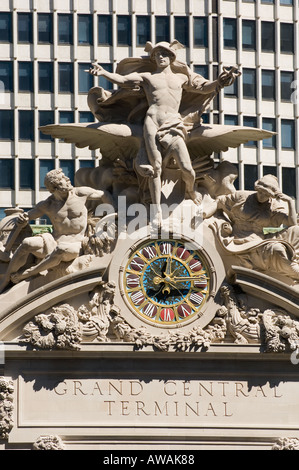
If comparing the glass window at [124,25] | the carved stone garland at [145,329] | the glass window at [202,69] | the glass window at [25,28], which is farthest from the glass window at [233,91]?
the carved stone garland at [145,329]

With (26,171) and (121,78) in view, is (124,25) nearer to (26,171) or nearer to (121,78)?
(26,171)

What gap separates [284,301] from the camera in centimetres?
5525

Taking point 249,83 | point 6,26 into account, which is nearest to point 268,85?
point 249,83

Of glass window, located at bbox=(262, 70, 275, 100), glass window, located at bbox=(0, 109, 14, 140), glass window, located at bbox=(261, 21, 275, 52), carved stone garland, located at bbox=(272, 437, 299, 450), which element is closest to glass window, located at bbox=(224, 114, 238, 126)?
glass window, located at bbox=(262, 70, 275, 100)

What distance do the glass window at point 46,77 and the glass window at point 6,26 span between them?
1680mm

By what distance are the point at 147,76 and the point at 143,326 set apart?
6720mm

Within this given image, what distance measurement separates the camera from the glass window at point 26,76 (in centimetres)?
8281

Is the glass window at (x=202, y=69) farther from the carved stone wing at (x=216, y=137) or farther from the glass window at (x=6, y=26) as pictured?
the carved stone wing at (x=216, y=137)

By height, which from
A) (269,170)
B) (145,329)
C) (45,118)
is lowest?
→ (145,329)

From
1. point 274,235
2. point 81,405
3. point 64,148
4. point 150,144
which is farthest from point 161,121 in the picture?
point 64,148

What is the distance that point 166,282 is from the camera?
182 feet

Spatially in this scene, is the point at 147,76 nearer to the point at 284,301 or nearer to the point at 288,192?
the point at 284,301

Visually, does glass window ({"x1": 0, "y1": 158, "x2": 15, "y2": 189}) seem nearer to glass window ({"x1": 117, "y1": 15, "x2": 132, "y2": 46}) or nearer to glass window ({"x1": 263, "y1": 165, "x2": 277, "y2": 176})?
glass window ({"x1": 117, "y1": 15, "x2": 132, "y2": 46})

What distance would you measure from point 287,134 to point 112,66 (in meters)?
7.61
